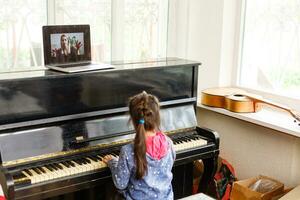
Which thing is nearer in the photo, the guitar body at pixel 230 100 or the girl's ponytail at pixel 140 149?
the girl's ponytail at pixel 140 149

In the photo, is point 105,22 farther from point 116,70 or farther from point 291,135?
point 291,135

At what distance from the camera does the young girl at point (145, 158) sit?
1839 millimetres

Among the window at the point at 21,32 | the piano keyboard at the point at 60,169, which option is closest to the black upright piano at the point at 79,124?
the piano keyboard at the point at 60,169

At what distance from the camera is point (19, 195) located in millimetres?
1806

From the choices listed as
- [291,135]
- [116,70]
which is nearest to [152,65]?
[116,70]

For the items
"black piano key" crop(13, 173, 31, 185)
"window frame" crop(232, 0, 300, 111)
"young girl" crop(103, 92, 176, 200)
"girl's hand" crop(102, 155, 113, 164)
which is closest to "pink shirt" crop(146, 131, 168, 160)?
"young girl" crop(103, 92, 176, 200)

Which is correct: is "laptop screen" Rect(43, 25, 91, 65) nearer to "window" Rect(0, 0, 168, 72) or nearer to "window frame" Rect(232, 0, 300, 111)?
"window" Rect(0, 0, 168, 72)

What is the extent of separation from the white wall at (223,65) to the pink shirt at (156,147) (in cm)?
113

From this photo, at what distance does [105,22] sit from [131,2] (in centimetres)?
26

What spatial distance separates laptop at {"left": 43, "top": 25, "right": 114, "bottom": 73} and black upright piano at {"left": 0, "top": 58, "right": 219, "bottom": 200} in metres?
0.06

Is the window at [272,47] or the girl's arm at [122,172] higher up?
the window at [272,47]

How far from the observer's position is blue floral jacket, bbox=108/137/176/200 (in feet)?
6.15

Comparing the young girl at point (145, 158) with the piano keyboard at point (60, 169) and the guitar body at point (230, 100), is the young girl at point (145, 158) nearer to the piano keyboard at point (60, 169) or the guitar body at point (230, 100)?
the piano keyboard at point (60, 169)

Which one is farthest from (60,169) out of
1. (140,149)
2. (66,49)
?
(66,49)
